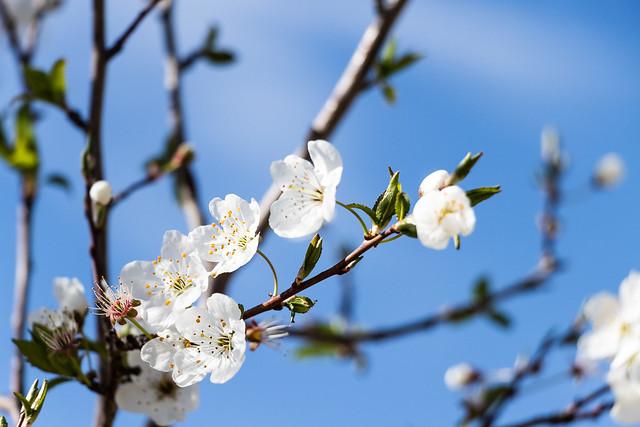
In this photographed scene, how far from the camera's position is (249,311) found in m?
1.07

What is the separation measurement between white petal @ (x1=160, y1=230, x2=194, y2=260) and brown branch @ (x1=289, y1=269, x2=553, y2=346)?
172 centimetres

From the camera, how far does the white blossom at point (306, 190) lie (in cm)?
111

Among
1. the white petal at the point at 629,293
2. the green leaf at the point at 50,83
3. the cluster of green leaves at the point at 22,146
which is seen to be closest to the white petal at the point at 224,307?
the white petal at the point at 629,293

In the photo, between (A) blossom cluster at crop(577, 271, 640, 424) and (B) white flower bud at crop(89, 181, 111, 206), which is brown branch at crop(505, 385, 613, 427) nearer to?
(A) blossom cluster at crop(577, 271, 640, 424)

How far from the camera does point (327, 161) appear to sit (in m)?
1.12

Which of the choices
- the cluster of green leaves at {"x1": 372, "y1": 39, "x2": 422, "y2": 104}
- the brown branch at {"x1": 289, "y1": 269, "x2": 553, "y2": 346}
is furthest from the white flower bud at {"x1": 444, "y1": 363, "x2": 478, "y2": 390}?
the cluster of green leaves at {"x1": 372, "y1": 39, "x2": 422, "y2": 104}

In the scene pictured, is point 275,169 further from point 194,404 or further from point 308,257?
point 194,404

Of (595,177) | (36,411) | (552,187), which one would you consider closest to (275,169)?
(36,411)

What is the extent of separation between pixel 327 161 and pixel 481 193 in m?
0.26

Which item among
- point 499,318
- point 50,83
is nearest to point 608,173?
point 499,318

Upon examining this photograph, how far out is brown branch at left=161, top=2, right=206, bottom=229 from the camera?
8.11 feet

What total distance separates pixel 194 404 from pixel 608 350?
837 millimetres

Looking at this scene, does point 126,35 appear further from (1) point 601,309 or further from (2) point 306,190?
(1) point 601,309

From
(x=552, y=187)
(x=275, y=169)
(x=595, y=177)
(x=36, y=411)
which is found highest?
(x=595, y=177)
